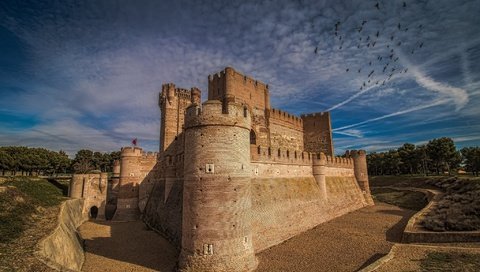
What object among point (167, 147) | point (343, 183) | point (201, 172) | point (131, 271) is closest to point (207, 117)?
point (201, 172)

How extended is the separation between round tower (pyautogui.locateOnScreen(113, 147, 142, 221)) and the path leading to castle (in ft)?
19.1

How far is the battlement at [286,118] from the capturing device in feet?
105

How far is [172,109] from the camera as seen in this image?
3450cm

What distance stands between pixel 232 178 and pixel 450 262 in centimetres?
1166

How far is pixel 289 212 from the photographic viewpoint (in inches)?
781

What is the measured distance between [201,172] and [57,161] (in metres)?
59.7

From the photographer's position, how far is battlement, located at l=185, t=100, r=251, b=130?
13695mm

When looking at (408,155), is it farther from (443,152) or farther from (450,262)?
(450,262)

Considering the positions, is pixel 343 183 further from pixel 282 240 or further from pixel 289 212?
pixel 282 240

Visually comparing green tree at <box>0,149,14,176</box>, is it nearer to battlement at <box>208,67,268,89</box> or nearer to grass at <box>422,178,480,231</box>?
battlement at <box>208,67,268,89</box>

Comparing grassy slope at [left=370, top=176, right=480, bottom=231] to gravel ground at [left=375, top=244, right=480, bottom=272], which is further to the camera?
grassy slope at [left=370, top=176, right=480, bottom=231]

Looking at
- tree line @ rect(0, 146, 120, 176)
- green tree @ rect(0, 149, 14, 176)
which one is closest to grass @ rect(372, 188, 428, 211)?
tree line @ rect(0, 146, 120, 176)

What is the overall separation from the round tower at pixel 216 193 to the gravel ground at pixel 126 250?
3.29 metres

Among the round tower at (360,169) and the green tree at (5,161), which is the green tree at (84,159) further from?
the round tower at (360,169)
